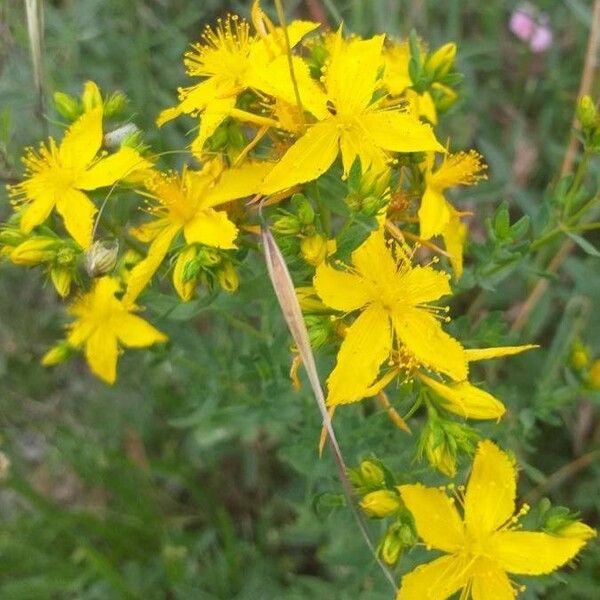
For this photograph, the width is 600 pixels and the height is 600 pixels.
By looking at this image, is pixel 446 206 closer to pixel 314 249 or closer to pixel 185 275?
pixel 314 249

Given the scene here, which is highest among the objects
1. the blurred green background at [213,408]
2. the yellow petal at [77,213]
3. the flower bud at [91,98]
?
the flower bud at [91,98]

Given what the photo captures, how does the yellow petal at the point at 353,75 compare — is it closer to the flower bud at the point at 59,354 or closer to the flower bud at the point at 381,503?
the flower bud at the point at 381,503

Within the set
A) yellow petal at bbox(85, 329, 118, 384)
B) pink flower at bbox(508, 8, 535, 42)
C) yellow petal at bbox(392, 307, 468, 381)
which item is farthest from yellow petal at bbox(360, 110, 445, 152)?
pink flower at bbox(508, 8, 535, 42)

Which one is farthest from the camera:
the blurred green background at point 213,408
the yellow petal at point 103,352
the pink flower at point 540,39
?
the pink flower at point 540,39

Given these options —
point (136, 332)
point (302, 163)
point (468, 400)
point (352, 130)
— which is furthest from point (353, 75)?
point (136, 332)

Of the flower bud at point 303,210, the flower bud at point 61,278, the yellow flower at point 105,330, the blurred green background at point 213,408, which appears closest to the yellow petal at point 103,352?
the yellow flower at point 105,330

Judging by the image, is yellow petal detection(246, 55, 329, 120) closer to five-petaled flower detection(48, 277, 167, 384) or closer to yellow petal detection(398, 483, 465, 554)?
five-petaled flower detection(48, 277, 167, 384)
